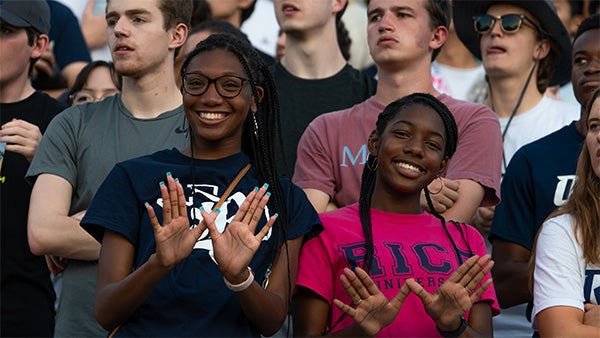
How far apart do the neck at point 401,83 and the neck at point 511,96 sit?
2.91ft

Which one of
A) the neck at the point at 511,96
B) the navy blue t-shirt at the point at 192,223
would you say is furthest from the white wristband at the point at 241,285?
the neck at the point at 511,96

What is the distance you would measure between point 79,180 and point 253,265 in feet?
3.93

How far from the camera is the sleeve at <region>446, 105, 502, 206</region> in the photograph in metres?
5.12

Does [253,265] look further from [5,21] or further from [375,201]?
[5,21]

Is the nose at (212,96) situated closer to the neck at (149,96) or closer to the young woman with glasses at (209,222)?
the young woman with glasses at (209,222)

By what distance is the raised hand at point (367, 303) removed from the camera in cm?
400

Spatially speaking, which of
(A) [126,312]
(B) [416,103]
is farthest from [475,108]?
(A) [126,312]

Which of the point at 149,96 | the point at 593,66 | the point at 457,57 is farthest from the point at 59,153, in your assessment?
the point at 457,57

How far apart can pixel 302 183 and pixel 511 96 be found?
1.80 meters

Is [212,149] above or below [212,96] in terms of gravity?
below

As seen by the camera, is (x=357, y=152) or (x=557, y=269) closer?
(x=557, y=269)

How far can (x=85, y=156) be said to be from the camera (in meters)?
5.03

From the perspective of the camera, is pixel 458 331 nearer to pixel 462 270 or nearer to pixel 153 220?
pixel 462 270

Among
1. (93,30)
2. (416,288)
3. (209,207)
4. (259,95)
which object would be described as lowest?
(416,288)
